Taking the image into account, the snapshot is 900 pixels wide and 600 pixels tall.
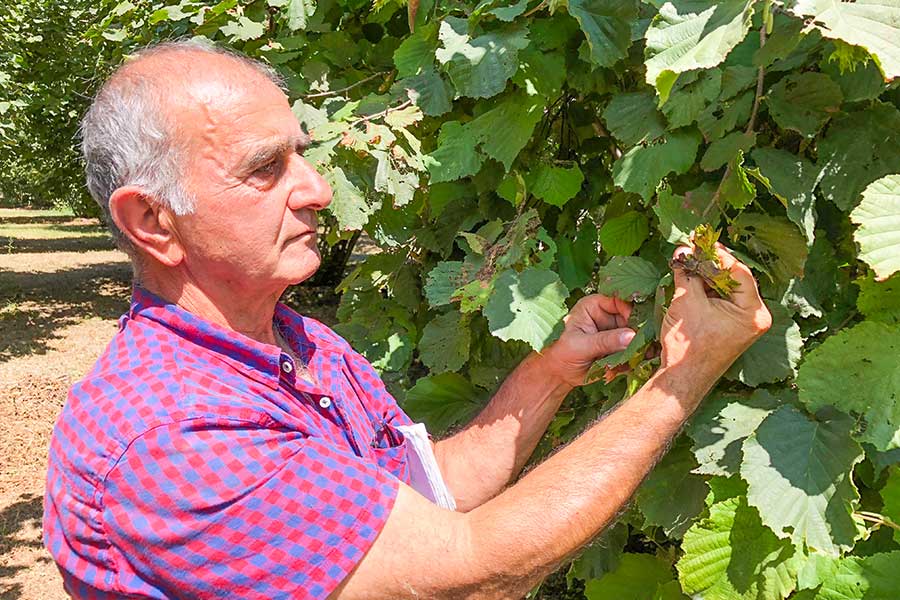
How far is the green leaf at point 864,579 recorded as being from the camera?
1.33 m

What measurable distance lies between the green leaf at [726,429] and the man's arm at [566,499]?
0.07 metres

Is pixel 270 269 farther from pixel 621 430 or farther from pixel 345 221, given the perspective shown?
pixel 621 430

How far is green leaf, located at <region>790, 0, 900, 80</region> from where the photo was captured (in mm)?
1097

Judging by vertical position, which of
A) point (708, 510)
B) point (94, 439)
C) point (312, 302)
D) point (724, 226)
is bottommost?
point (312, 302)

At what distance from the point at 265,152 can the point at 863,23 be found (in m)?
1.11

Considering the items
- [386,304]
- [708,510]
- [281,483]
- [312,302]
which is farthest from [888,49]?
[312,302]

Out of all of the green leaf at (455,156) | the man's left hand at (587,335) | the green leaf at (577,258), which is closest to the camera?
the man's left hand at (587,335)

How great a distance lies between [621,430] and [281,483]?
596 mm

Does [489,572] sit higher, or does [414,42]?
[414,42]

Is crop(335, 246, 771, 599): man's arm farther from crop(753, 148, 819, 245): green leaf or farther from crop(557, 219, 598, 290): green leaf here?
crop(557, 219, 598, 290): green leaf

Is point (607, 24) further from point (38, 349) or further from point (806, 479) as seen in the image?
point (38, 349)

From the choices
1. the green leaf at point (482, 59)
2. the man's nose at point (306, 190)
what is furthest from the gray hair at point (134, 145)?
the green leaf at point (482, 59)

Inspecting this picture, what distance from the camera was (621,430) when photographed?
1518 mm

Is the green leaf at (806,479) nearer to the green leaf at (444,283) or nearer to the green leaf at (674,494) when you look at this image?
the green leaf at (674,494)
